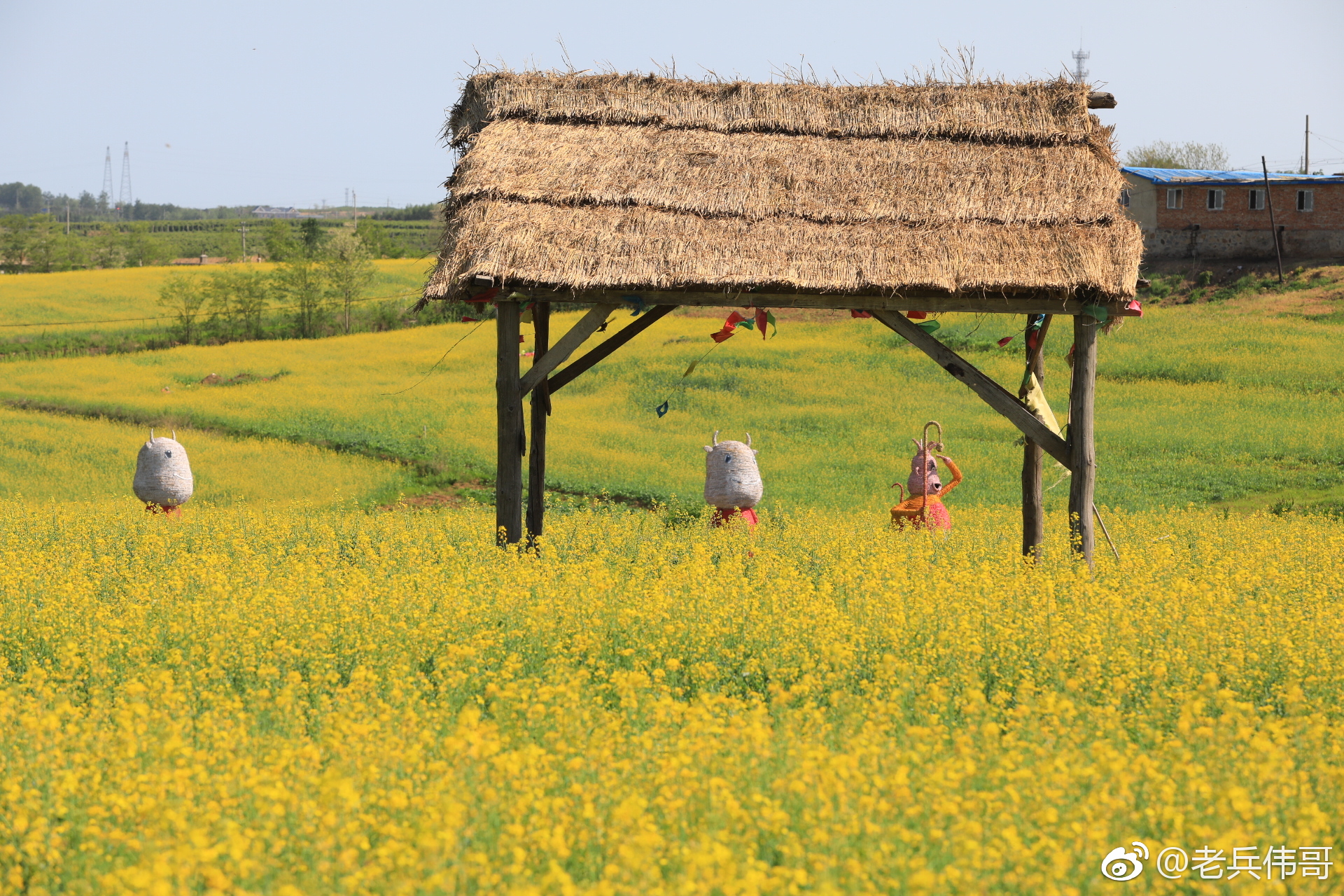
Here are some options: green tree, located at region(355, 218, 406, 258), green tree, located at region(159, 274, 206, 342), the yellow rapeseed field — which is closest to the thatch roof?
the yellow rapeseed field

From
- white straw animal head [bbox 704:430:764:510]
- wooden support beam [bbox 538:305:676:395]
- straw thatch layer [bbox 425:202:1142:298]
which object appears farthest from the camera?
white straw animal head [bbox 704:430:764:510]

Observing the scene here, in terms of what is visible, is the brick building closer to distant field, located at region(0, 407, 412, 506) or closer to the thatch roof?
distant field, located at region(0, 407, 412, 506)

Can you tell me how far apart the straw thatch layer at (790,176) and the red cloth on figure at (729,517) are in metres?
2.96

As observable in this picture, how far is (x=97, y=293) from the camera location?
46.0 meters

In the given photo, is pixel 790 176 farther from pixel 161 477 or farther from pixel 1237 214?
pixel 1237 214

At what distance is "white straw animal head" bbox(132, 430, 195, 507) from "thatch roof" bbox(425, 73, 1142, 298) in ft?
16.6

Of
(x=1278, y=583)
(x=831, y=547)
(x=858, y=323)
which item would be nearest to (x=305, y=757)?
(x=831, y=547)

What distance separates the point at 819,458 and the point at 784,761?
15.1 metres

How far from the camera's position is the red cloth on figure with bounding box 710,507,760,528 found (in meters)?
10.4

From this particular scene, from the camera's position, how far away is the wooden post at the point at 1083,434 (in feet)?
28.0

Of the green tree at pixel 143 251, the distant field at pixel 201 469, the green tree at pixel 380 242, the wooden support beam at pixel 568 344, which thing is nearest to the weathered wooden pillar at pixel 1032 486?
the wooden support beam at pixel 568 344

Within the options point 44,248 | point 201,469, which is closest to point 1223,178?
point 201,469

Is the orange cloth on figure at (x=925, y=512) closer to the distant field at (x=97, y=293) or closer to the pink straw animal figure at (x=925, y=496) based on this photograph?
the pink straw animal figure at (x=925, y=496)

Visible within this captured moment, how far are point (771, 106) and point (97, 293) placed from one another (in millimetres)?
44082
